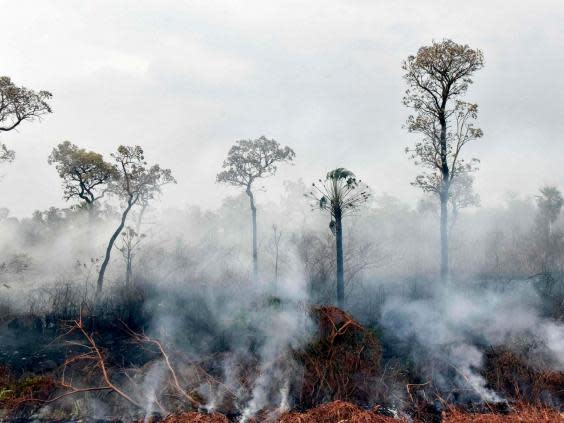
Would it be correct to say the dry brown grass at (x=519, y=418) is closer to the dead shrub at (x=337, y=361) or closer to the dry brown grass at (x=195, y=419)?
the dead shrub at (x=337, y=361)

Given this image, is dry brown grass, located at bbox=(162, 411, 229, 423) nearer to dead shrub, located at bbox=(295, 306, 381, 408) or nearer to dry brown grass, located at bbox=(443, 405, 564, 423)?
dead shrub, located at bbox=(295, 306, 381, 408)

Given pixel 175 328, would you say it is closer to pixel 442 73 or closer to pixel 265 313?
pixel 265 313

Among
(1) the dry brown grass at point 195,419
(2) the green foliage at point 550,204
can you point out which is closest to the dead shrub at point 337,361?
(1) the dry brown grass at point 195,419

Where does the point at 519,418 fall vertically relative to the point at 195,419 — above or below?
above

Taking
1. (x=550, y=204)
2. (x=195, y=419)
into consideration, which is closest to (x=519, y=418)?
(x=195, y=419)

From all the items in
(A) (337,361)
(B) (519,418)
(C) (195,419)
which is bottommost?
(C) (195,419)

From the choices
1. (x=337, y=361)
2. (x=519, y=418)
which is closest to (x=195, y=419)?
(x=337, y=361)

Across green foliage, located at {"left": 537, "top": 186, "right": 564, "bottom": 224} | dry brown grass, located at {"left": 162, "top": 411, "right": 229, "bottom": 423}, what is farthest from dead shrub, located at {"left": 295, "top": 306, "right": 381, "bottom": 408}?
green foliage, located at {"left": 537, "top": 186, "right": 564, "bottom": 224}

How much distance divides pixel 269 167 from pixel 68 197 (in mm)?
13495

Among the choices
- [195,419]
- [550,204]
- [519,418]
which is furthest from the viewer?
[550,204]

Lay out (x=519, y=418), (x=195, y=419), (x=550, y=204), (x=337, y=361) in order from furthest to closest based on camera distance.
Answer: (x=550, y=204) → (x=337, y=361) → (x=195, y=419) → (x=519, y=418)

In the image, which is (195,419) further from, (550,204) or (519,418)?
(550,204)

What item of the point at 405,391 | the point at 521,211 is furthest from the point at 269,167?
the point at 521,211

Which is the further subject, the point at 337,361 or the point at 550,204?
the point at 550,204
